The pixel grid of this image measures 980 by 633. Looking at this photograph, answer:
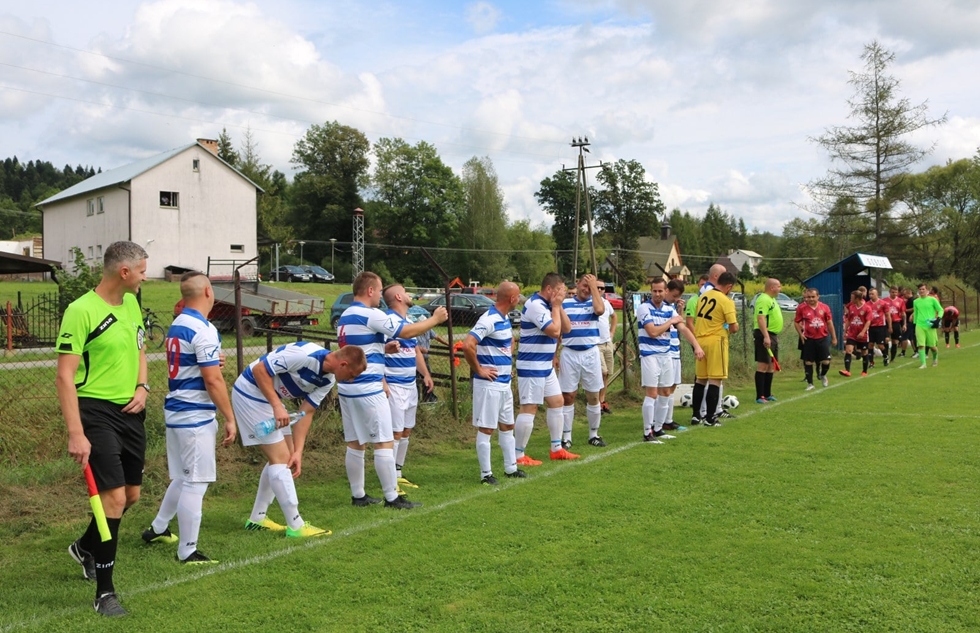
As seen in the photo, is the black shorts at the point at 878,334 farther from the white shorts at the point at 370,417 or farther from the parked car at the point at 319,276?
the parked car at the point at 319,276

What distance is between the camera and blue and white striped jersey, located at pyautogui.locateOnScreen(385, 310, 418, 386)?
25.2 ft

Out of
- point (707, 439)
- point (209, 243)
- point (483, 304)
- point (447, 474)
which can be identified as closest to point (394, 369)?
point (447, 474)

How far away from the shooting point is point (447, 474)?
8.16 m

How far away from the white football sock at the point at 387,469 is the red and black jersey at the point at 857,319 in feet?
44.2

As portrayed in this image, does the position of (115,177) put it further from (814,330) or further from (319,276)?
(814,330)

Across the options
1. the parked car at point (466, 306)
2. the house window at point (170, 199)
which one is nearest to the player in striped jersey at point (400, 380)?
the parked car at point (466, 306)

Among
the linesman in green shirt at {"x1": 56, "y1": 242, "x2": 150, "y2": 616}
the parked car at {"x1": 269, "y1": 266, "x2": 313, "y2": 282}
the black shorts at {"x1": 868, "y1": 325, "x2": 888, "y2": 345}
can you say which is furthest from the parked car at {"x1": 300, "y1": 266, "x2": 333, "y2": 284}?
the linesman in green shirt at {"x1": 56, "y1": 242, "x2": 150, "y2": 616}

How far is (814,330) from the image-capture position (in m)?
14.4

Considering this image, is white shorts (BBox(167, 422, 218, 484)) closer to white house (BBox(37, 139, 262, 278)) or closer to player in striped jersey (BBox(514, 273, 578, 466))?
player in striped jersey (BBox(514, 273, 578, 466))

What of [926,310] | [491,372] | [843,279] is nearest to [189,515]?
[491,372]

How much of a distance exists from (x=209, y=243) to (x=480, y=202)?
31682mm

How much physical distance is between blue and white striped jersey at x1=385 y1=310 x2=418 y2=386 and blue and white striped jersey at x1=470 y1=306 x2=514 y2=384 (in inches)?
25.8

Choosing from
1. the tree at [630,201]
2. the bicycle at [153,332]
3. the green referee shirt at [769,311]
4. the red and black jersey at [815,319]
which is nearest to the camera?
the green referee shirt at [769,311]

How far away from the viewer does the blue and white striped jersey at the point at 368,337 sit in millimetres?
6617
